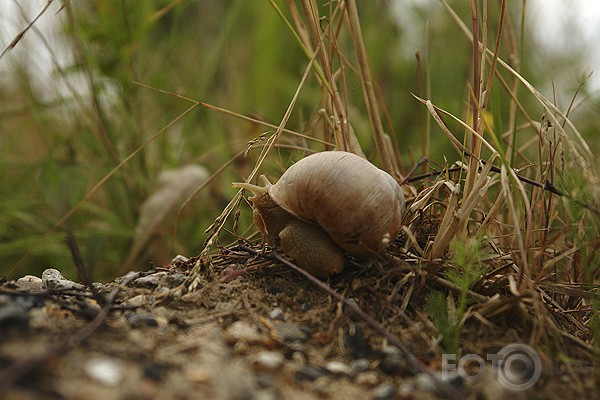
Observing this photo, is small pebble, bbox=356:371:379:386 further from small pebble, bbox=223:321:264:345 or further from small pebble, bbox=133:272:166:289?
small pebble, bbox=133:272:166:289

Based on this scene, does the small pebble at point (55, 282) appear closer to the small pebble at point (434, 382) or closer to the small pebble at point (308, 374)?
the small pebble at point (308, 374)

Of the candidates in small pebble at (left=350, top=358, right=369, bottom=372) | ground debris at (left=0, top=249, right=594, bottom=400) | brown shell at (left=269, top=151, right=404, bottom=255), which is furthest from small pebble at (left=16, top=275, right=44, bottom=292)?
small pebble at (left=350, top=358, right=369, bottom=372)

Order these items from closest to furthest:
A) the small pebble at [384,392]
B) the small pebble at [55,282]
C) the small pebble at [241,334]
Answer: the small pebble at [384,392] < the small pebble at [241,334] < the small pebble at [55,282]

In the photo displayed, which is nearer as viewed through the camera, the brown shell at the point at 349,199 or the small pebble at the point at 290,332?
the small pebble at the point at 290,332

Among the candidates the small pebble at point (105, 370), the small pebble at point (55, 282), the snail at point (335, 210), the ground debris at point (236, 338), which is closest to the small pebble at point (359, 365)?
the ground debris at point (236, 338)

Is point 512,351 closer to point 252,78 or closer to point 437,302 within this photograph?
point 437,302

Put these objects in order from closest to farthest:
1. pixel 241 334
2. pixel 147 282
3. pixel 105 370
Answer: pixel 105 370 < pixel 241 334 < pixel 147 282

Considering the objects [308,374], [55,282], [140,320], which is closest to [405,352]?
[308,374]

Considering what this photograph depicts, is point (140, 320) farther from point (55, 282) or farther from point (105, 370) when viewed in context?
point (55, 282)
